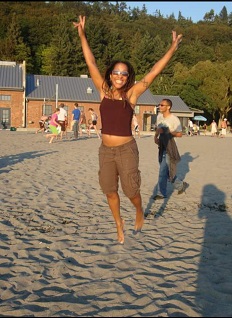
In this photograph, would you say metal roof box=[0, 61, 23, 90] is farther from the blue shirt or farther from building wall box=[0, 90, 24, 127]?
the blue shirt

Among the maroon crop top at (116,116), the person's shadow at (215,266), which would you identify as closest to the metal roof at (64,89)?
the person's shadow at (215,266)

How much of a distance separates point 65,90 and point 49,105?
3082 millimetres

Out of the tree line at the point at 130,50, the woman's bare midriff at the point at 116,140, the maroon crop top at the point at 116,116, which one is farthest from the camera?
the tree line at the point at 130,50

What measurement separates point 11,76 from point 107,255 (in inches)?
1790

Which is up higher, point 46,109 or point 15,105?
point 15,105

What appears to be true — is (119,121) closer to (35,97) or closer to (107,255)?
(107,255)

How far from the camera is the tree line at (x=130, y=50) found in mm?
62656

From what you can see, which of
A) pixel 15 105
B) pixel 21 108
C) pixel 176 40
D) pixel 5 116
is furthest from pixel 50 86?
pixel 176 40

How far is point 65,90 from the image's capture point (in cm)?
4831

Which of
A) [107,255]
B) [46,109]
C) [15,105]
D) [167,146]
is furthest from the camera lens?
[46,109]

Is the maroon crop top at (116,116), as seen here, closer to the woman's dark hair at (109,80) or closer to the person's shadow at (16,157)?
the woman's dark hair at (109,80)

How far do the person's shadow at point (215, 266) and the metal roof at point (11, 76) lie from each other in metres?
41.5

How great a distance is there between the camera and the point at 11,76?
154 feet

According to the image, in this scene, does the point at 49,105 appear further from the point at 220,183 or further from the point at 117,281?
the point at 117,281
